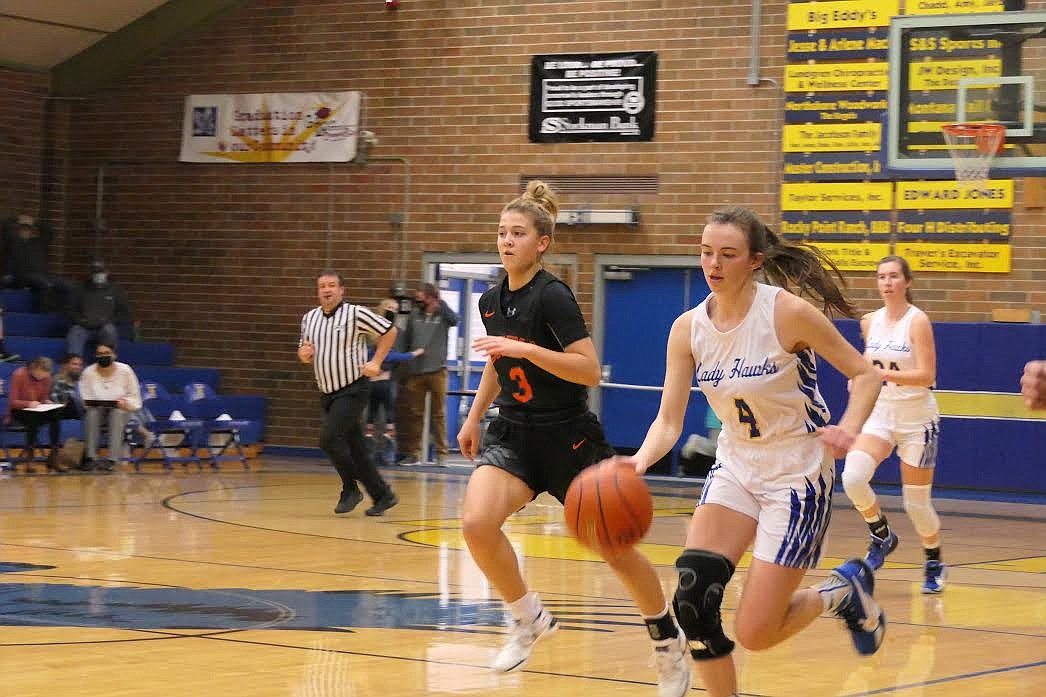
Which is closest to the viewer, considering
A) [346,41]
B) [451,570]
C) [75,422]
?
[451,570]

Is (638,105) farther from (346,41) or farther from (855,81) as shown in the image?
(346,41)

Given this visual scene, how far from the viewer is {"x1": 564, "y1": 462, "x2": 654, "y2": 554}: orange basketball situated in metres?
4.54

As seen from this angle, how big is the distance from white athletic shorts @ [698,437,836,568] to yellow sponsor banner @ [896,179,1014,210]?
10.8m

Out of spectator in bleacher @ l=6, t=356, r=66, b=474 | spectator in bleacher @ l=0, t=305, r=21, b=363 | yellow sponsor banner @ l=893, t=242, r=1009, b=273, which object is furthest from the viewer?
spectator in bleacher @ l=0, t=305, r=21, b=363

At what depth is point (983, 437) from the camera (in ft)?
48.4

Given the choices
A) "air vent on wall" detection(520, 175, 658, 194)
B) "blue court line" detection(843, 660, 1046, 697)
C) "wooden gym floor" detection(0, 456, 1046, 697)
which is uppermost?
"air vent on wall" detection(520, 175, 658, 194)

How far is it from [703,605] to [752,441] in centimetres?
57

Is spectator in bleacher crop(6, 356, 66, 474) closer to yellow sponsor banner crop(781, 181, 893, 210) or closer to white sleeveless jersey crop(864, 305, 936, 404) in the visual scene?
yellow sponsor banner crop(781, 181, 893, 210)

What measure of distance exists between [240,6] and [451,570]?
12654mm

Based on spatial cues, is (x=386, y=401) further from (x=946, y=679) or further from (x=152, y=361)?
(x=946, y=679)

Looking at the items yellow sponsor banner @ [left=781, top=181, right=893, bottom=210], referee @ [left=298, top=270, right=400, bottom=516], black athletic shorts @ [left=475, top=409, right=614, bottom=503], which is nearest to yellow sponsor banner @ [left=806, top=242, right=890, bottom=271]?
yellow sponsor banner @ [left=781, top=181, right=893, bottom=210]

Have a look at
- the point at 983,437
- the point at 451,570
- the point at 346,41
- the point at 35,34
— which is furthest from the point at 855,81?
the point at 35,34

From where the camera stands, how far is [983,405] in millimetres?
14695

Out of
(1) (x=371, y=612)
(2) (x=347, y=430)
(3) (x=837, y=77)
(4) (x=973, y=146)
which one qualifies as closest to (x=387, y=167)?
(3) (x=837, y=77)
